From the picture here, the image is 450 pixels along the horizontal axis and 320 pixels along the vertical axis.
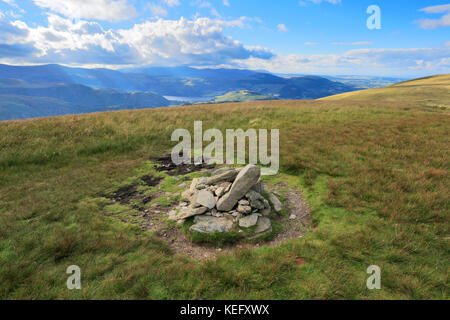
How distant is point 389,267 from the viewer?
215 inches

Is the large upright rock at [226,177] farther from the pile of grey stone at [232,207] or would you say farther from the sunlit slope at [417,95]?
the sunlit slope at [417,95]

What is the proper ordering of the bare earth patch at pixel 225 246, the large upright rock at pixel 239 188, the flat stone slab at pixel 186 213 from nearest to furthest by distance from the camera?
the bare earth patch at pixel 225 246 < the flat stone slab at pixel 186 213 < the large upright rock at pixel 239 188

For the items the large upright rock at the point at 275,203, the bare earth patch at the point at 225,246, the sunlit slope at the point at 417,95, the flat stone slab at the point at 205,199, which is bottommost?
the bare earth patch at the point at 225,246

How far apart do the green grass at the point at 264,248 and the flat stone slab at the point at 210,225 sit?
1.26 m

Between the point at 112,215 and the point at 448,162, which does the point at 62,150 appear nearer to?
the point at 112,215

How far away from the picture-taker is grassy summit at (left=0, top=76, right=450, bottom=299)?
5.02 metres

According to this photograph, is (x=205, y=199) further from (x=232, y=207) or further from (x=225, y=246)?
(x=225, y=246)

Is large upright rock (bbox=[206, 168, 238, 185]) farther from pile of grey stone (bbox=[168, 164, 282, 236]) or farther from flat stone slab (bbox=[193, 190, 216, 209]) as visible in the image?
flat stone slab (bbox=[193, 190, 216, 209])

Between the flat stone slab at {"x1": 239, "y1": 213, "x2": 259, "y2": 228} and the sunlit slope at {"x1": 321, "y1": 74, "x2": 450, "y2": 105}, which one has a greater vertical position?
the sunlit slope at {"x1": 321, "y1": 74, "x2": 450, "y2": 105}

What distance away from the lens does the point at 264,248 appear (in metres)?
6.53

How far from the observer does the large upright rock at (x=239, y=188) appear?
8.20 metres

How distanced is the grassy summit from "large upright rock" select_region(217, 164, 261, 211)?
89.0 inches

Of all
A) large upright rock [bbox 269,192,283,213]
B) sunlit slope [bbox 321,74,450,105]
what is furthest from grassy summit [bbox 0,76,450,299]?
sunlit slope [bbox 321,74,450,105]

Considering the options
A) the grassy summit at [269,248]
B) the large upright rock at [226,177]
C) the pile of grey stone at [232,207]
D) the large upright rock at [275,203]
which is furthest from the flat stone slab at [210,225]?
the large upright rock at [275,203]
